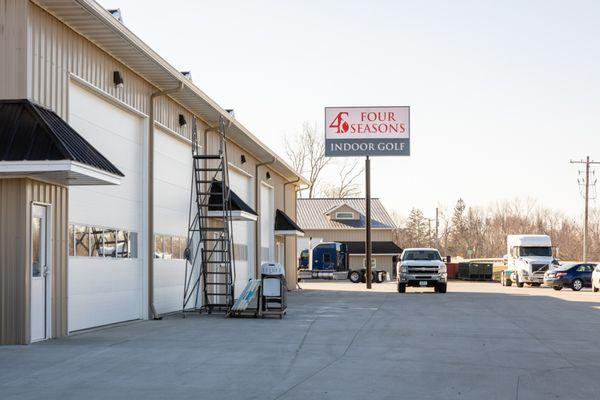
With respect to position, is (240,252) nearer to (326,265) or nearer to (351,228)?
(326,265)

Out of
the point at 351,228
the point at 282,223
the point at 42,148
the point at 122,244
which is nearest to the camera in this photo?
the point at 42,148

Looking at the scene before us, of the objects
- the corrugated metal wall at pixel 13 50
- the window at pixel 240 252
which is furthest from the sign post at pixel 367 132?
the corrugated metal wall at pixel 13 50

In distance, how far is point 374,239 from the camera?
72562mm

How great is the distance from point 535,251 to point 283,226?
1614 cm

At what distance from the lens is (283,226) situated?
4141 centimetres

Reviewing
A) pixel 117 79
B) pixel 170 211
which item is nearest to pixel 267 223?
pixel 170 211

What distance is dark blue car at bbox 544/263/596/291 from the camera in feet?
144

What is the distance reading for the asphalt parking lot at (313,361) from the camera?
1009cm

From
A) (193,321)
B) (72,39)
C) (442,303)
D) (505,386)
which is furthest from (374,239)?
(505,386)

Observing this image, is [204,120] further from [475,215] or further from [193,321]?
[475,215]

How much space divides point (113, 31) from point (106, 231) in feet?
14.6

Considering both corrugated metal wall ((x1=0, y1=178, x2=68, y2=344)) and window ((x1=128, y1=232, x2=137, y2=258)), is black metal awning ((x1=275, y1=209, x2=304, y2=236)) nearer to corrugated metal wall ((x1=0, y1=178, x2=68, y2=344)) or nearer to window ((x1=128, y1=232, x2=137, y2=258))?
window ((x1=128, y1=232, x2=137, y2=258))

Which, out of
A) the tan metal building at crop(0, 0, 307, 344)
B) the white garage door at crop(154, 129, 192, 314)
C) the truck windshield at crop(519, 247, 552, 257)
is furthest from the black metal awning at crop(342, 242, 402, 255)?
the white garage door at crop(154, 129, 192, 314)

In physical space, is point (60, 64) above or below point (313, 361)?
above
